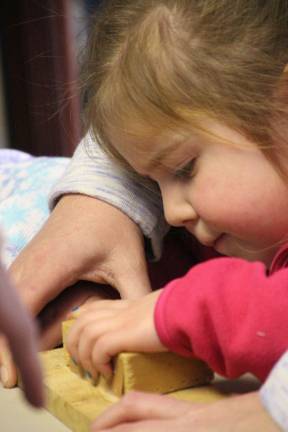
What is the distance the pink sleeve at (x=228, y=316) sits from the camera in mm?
518

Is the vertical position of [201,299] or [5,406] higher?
[201,299]

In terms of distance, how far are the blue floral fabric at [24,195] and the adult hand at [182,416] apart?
461mm

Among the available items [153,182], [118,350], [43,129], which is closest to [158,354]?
[118,350]

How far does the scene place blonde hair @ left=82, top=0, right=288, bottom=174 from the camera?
0.73 meters

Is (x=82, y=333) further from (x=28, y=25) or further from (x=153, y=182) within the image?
(x=28, y=25)

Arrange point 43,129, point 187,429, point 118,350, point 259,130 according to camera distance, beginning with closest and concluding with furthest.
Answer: point 187,429 < point 118,350 < point 259,130 < point 43,129

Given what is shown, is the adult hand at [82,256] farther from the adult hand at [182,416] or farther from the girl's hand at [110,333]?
the adult hand at [182,416]

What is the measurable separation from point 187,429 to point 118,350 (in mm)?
140

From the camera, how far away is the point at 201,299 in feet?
Result: 1.80

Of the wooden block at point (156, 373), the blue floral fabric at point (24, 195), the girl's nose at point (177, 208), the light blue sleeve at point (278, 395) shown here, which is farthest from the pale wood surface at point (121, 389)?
the blue floral fabric at point (24, 195)

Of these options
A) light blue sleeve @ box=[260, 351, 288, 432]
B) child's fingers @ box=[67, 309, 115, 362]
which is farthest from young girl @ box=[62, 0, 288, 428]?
light blue sleeve @ box=[260, 351, 288, 432]

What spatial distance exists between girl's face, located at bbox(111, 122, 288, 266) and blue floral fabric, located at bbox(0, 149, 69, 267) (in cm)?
26

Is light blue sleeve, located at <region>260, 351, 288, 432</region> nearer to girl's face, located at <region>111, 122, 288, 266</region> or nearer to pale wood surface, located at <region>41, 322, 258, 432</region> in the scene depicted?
pale wood surface, located at <region>41, 322, 258, 432</region>

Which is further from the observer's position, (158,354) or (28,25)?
(28,25)
